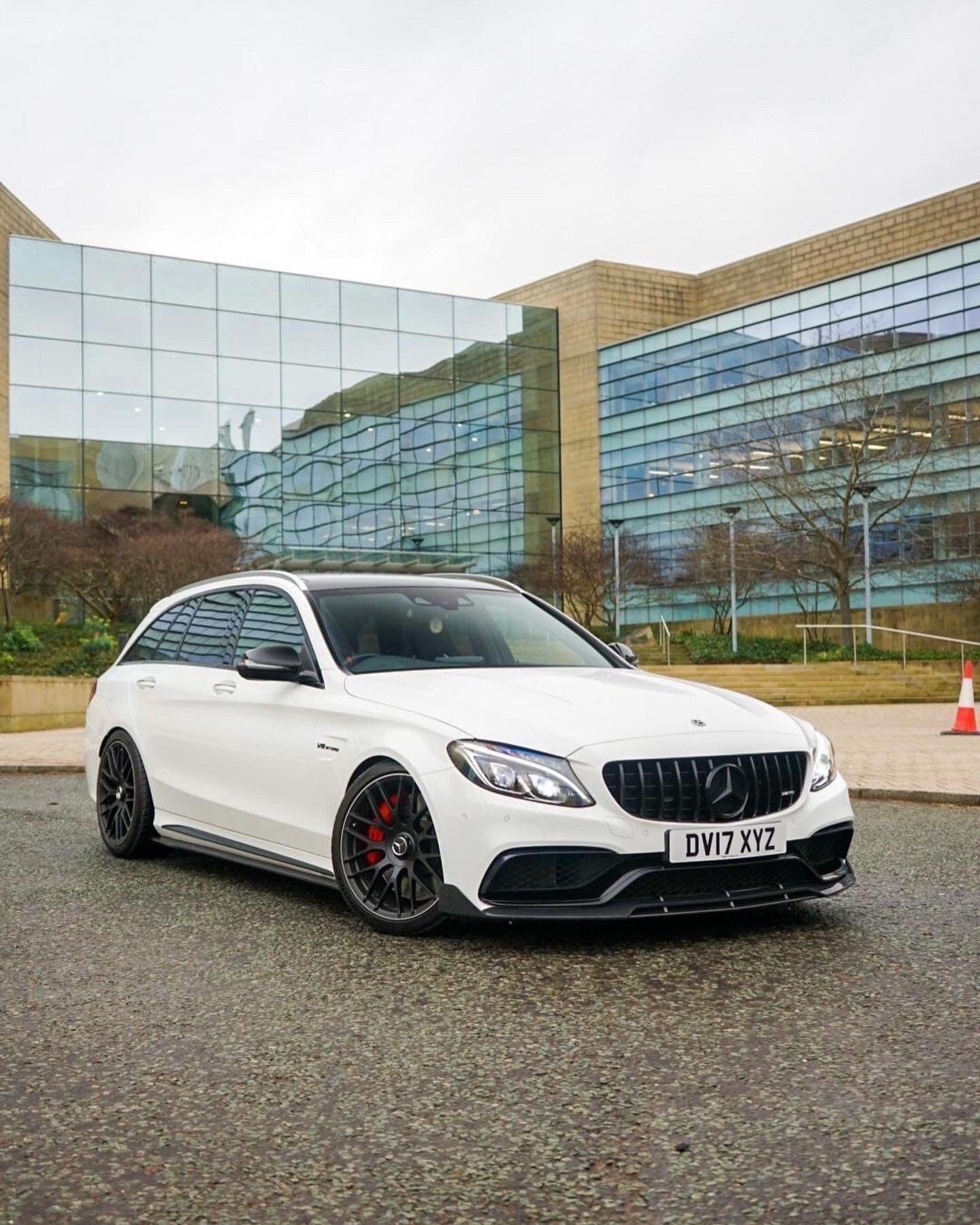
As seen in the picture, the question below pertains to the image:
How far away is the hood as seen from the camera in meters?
5.55

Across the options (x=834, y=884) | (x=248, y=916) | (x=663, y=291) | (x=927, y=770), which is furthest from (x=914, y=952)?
(x=663, y=291)

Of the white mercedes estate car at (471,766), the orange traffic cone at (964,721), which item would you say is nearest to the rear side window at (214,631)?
the white mercedes estate car at (471,766)

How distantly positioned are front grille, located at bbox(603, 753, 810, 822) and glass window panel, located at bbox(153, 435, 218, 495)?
49840 mm

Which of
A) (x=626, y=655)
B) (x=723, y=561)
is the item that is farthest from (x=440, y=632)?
(x=723, y=561)

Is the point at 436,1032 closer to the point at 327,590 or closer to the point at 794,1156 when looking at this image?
the point at 794,1156

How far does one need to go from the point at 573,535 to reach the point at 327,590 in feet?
145

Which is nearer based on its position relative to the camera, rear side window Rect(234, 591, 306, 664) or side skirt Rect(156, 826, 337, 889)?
side skirt Rect(156, 826, 337, 889)

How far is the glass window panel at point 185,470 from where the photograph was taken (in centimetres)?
5344

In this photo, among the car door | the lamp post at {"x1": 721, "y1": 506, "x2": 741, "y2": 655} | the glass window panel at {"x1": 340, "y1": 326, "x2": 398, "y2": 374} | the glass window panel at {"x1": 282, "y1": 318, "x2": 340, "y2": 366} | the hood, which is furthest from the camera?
the glass window panel at {"x1": 340, "y1": 326, "x2": 398, "y2": 374}

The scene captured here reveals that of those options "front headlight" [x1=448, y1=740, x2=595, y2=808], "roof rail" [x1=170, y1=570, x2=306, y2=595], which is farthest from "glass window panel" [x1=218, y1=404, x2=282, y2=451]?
"front headlight" [x1=448, y1=740, x2=595, y2=808]

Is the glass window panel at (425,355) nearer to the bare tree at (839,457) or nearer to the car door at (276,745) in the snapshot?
the bare tree at (839,457)

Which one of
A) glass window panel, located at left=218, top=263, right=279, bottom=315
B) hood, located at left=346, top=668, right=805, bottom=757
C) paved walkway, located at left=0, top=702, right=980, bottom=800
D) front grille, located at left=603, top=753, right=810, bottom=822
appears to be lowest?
paved walkway, located at left=0, top=702, right=980, bottom=800

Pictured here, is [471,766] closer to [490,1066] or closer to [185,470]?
[490,1066]

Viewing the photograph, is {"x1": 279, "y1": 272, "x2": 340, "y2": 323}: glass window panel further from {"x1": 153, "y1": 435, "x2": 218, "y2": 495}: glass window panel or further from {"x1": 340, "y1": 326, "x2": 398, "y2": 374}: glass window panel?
{"x1": 153, "y1": 435, "x2": 218, "y2": 495}: glass window panel
